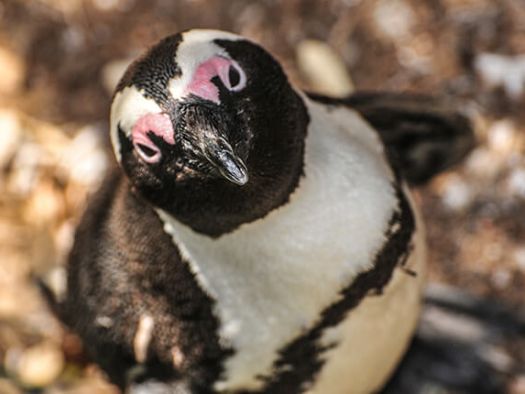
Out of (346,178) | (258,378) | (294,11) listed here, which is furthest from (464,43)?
(258,378)

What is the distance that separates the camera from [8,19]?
2631mm

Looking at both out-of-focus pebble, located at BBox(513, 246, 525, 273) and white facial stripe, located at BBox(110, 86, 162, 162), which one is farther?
out-of-focus pebble, located at BBox(513, 246, 525, 273)

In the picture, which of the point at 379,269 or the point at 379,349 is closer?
the point at 379,269

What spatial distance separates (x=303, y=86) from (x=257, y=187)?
1.13 m

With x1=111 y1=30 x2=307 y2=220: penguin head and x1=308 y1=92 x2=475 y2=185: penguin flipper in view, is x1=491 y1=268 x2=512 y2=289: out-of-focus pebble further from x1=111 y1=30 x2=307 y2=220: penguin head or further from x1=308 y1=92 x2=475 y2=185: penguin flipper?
x1=111 y1=30 x2=307 y2=220: penguin head

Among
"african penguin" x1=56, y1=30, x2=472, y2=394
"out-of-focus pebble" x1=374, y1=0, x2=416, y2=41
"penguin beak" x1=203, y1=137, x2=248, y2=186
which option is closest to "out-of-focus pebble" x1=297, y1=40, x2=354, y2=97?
"out-of-focus pebble" x1=374, y1=0, x2=416, y2=41

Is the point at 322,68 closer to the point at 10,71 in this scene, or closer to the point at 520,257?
the point at 520,257

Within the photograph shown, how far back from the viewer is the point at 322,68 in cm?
239

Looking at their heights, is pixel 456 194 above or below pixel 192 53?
below

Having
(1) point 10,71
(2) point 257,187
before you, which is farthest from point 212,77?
(1) point 10,71

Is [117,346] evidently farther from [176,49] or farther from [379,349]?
[176,49]

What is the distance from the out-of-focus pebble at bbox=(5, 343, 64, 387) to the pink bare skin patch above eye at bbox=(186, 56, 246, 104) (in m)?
1.23

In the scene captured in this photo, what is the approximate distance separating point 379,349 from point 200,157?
1.77ft

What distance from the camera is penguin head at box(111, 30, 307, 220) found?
1219mm
